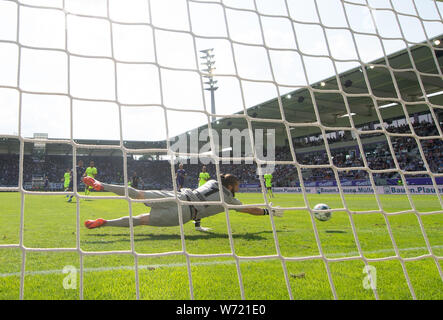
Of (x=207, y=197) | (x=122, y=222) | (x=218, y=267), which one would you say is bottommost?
(x=218, y=267)

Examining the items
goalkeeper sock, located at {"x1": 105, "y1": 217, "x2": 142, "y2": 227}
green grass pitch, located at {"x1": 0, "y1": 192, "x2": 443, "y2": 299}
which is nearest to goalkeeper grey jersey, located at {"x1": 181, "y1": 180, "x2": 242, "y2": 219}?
green grass pitch, located at {"x1": 0, "y1": 192, "x2": 443, "y2": 299}

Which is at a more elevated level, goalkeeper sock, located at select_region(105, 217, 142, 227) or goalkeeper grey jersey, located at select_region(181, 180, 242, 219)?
goalkeeper grey jersey, located at select_region(181, 180, 242, 219)

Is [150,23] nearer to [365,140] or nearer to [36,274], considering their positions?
[36,274]

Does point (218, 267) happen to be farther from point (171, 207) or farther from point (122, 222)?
point (122, 222)

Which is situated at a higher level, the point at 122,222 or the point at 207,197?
the point at 207,197

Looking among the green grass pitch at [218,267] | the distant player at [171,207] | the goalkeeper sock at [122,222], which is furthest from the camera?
the goalkeeper sock at [122,222]

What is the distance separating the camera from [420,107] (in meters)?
18.0

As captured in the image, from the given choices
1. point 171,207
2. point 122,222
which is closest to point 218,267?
point 171,207

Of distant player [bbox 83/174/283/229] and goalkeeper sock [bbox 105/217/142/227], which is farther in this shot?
goalkeeper sock [bbox 105/217/142/227]

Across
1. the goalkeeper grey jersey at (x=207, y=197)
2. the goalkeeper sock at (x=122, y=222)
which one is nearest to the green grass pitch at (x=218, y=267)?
the goalkeeper sock at (x=122, y=222)

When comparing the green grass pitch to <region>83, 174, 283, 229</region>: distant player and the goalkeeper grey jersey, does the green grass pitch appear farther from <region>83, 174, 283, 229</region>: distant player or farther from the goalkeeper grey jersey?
the goalkeeper grey jersey

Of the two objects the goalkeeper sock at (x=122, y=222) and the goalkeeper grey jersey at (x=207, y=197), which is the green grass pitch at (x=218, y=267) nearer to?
the goalkeeper sock at (x=122, y=222)

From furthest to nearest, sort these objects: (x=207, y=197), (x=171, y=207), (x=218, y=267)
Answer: (x=207, y=197)
(x=171, y=207)
(x=218, y=267)
